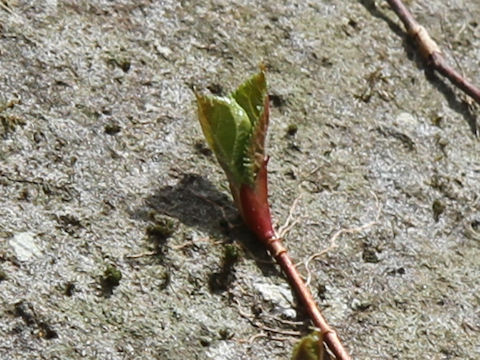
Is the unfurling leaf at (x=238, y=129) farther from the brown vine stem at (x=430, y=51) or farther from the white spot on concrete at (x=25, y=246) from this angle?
the brown vine stem at (x=430, y=51)

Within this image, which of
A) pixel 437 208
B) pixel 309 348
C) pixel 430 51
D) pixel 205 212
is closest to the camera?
pixel 309 348

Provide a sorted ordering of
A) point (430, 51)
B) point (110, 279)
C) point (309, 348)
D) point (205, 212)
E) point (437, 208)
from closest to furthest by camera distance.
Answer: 1. point (309, 348)
2. point (110, 279)
3. point (205, 212)
4. point (437, 208)
5. point (430, 51)

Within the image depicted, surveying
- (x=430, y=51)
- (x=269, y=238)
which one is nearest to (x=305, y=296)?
(x=269, y=238)

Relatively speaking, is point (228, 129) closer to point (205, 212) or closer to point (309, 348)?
point (205, 212)

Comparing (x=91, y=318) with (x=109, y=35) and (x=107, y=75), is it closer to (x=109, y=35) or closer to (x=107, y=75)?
(x=107, y=75)

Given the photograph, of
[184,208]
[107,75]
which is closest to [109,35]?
[107,75]

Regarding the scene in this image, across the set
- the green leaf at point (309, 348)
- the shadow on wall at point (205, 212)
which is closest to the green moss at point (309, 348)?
the green leaf at point (309, 348)

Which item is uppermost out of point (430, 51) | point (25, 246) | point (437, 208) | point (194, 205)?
point (430, 51)
